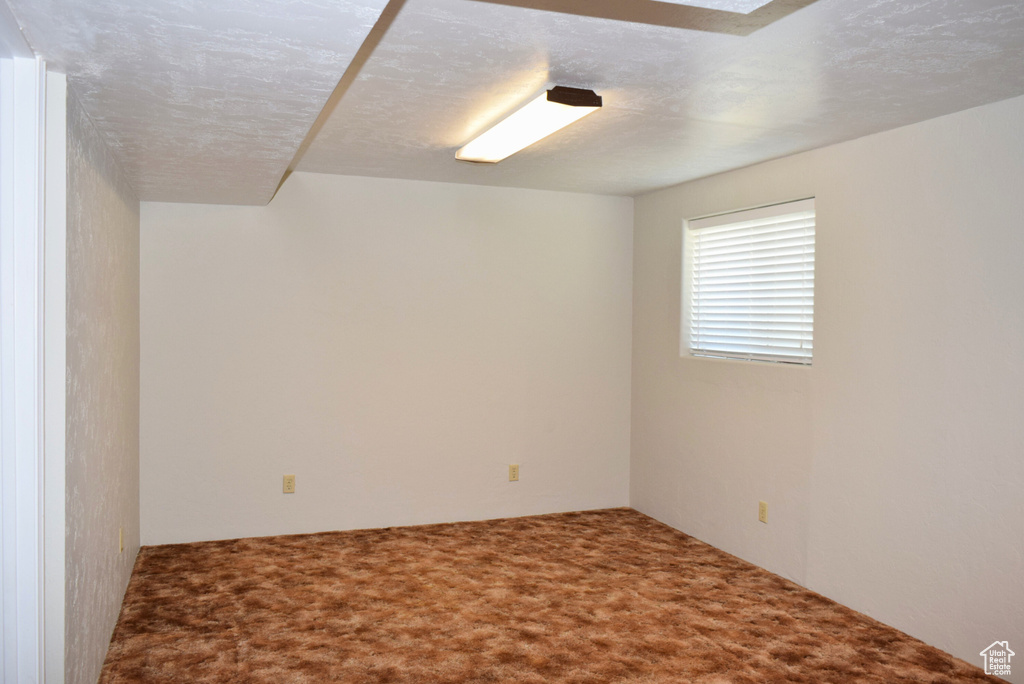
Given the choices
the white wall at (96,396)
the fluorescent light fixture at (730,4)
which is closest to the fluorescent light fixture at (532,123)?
the fluorescent light fixture at (730,4)

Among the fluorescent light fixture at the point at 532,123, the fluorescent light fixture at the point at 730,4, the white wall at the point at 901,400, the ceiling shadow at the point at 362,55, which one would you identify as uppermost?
the ceiling shadow at the point at 362,55

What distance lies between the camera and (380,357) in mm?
5090

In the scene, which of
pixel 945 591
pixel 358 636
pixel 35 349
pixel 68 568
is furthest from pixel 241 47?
pixel 945 591

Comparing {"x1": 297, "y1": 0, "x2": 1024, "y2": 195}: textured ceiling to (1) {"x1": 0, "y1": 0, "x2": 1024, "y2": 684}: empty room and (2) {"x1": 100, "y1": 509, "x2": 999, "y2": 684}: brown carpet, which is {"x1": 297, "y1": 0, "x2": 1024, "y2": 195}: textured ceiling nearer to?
(1) {"x1": 0, "y1": 0, "x2": 1024, "y2": 684}: empty room

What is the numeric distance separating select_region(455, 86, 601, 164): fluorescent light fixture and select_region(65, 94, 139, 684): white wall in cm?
164

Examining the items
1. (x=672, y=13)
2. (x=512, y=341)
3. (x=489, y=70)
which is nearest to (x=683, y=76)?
(x=672, y=13)

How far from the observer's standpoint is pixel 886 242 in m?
3.58

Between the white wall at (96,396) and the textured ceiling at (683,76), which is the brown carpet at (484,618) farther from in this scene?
the textured ceiling at (683,76)

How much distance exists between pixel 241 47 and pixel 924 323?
2.98m

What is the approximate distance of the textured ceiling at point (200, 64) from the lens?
71.1 inches

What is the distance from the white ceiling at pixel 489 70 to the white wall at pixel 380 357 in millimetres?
906

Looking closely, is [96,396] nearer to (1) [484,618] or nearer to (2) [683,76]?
(1) [484,618]

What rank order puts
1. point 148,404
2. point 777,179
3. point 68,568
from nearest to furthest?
point 68,568
point 777,179
point 148,404

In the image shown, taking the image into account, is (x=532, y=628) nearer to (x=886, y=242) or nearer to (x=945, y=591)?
(x=945, y=591)
